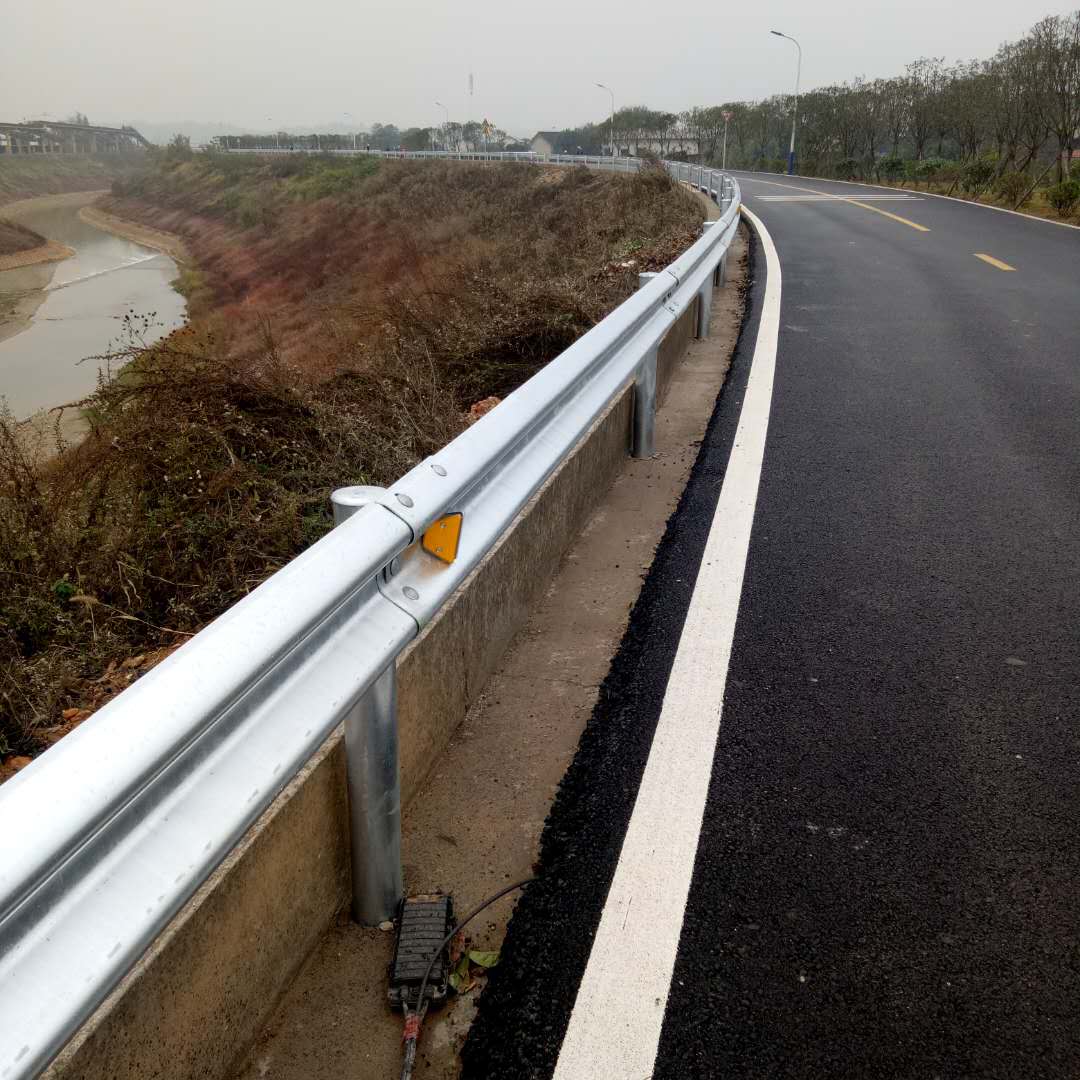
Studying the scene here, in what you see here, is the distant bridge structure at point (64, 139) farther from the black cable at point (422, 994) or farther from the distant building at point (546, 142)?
the black cable at point (422, 994)

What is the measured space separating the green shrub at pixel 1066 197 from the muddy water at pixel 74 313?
56.5 feet

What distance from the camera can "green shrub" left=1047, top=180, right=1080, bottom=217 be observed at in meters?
20.2

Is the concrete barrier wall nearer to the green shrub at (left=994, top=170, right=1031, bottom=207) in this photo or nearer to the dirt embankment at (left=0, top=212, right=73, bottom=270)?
the green shrub at (left=994, top=170, right=1031, bottom=207)

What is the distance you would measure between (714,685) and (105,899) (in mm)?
2240

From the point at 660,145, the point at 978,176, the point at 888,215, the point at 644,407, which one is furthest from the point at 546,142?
the point at 644,407

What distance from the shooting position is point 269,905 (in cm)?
198

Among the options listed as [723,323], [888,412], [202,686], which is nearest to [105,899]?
[202,686]

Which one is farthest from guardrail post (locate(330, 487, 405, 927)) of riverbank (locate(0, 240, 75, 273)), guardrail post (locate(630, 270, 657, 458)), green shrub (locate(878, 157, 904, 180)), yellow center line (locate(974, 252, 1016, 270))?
riverbank (locate(0, 240, 75, 273))

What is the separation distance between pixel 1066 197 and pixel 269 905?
2251 cm

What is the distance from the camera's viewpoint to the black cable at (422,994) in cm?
193

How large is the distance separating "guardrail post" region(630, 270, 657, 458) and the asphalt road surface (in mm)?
342

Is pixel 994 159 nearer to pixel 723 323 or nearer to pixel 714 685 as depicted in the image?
pixel 723 323

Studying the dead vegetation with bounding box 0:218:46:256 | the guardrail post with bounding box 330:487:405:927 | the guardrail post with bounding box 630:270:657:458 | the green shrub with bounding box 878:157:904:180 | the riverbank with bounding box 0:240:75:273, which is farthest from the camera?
the dead vegetation with bounding box 0:218:46:256

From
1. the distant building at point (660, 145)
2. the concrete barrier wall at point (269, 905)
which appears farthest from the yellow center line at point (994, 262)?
the distant building at point (660, 145)
